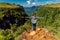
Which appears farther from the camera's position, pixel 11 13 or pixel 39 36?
pixel 11 13

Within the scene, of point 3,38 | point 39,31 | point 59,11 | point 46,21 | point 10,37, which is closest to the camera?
point 3,38

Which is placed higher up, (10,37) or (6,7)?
(10,37)

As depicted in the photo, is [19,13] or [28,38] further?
[19,13]

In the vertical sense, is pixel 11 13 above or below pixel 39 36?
below

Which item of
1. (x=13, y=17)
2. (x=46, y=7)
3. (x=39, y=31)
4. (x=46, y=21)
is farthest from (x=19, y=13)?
(x=39, y=31)

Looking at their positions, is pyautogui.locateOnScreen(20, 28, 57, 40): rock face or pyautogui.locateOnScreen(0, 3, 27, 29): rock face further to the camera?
pyautogui.locateOnScreen(0, 3, 27, 29): rock face

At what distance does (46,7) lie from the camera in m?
23.3

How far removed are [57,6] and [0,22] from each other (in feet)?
18.6

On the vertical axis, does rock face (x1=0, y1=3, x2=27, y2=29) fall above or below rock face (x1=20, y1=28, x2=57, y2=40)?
below

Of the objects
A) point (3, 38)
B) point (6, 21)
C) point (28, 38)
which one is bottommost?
point (6, 21)

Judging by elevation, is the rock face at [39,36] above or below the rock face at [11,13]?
above

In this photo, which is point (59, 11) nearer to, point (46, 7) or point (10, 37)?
point (46, 7)

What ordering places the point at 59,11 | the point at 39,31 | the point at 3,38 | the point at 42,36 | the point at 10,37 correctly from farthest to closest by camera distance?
the point at 59,11, the point at 39,31, the point at 42,36, the point at 10,37, the point at 3,38

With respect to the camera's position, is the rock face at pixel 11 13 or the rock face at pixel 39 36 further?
the rock face at pixel 11 13
